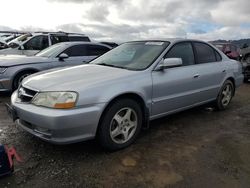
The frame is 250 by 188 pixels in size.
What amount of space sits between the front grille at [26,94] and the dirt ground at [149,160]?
658 mm

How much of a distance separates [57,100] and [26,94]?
63cm

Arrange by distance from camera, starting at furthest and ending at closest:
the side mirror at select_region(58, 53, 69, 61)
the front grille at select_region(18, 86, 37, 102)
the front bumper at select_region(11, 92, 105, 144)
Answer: the side mirror at select_region(58, 53, 69, 61) → the front grille at select_region(18, 86, 37, 102) → the front bumper at select_region(11, 92, 105, 144)

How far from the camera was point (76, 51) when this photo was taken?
7.76 m

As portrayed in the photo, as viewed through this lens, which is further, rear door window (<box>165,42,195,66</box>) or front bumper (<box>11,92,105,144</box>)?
rear door window (<box>165,42,195,66</box>)

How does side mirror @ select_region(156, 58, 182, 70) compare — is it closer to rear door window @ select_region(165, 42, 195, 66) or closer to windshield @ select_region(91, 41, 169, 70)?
windshield @ select_region(91, 41, 169, 70)

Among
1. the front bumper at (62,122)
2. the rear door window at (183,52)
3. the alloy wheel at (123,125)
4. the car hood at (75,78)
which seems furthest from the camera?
the rear door window at (183,52)

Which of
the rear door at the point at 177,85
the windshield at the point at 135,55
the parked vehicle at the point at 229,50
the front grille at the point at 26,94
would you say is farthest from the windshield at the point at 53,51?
the parked vehicle at the point at 229,50

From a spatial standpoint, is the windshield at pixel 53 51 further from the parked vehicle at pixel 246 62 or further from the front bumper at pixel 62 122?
the parked vehicle at pixel 246 62

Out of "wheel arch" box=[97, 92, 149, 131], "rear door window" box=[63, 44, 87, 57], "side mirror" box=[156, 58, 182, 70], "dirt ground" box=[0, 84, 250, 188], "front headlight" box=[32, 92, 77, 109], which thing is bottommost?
"dirt ground" box=[0, 84, 250, 188]

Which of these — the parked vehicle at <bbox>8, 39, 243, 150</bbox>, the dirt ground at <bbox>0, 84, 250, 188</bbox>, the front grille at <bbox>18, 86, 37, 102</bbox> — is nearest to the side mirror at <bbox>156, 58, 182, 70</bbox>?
the parked vehicle at <bbox>8, 39, 243, 150</bbox>

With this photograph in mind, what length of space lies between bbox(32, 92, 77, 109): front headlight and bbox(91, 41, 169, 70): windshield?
119 centimetres

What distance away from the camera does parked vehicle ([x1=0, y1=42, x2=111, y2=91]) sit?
20.7 ft

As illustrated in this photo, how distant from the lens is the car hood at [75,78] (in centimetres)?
322

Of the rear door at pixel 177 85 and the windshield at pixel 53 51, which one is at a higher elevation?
the windshield at pixel 53 51
